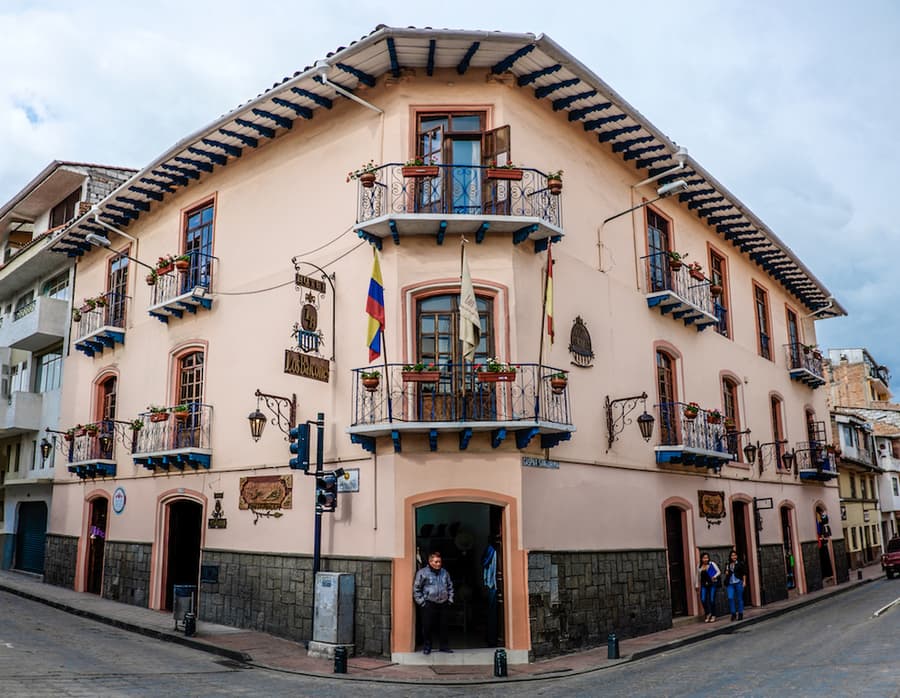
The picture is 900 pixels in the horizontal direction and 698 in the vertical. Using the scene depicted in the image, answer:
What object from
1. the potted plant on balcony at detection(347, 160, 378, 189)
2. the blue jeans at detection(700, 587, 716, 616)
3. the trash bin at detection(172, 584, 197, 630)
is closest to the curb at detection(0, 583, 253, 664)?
the trash bin at detection(172, 584, 197, 630)

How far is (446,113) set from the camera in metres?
14.8

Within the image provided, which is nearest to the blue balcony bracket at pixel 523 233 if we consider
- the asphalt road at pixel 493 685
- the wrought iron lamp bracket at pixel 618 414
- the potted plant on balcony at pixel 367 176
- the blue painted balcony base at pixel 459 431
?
the potted plant on balcony at pixel 367 176

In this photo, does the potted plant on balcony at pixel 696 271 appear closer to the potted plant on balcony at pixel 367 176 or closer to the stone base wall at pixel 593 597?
the stone base wall at pixel 593 597

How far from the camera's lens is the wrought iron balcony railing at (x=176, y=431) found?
1738 centimetres

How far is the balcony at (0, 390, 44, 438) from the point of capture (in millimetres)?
24109

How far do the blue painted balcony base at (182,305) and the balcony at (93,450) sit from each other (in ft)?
11.7

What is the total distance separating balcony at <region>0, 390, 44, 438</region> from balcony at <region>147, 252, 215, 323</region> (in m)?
7.94

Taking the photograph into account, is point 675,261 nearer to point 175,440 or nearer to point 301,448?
point 301,448

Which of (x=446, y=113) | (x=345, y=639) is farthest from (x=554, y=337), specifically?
(x=345, y=639)

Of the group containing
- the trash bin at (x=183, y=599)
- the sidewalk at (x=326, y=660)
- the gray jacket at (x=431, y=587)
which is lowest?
the sidewalk at (x=326, y=660)

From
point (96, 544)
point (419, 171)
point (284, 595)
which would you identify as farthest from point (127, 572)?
point (419, 171)

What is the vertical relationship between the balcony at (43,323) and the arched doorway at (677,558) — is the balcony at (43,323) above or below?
above

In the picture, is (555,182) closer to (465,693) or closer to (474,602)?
(474,602)

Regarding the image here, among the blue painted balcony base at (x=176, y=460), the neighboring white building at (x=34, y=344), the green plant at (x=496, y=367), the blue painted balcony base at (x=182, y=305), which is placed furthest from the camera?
the neighboring white building at (x=34, y=344)
